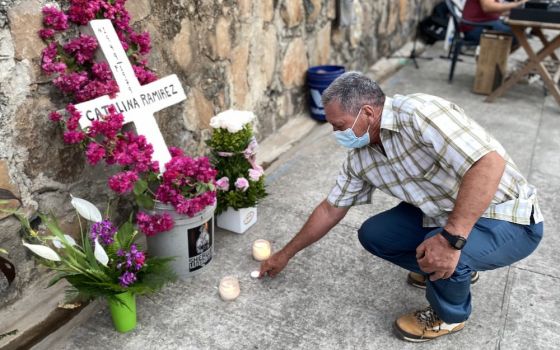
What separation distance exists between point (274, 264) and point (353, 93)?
3.07 ft

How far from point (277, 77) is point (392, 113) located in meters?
2.21

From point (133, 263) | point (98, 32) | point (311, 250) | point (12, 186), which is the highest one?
point (98, 32)

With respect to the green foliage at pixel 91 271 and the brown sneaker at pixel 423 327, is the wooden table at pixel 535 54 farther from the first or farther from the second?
the green foliage at pixel 91 271

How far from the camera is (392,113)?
198 cm

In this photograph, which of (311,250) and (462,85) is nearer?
(311,250)

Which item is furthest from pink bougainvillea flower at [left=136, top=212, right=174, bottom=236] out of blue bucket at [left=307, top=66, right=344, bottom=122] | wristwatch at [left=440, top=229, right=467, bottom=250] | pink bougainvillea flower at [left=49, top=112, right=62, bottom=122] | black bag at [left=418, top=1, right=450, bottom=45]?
black bag at [left=418, top=1, right=450, bottom=45]

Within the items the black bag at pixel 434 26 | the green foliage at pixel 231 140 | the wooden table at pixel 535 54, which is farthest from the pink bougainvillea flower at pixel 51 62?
the black bag at pixel 434 26

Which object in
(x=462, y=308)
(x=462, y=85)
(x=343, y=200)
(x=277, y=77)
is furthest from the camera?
(x=462, y=85)

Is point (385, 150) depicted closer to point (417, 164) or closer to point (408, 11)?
point (417, 164)

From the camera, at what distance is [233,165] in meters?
2.86

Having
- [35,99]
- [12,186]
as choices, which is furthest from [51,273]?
[35,99]

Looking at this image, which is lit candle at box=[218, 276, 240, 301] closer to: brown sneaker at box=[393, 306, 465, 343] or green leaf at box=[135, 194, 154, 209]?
green leaf at box=[135, 194, 154, 209]

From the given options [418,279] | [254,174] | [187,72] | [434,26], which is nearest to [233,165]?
[254,174]

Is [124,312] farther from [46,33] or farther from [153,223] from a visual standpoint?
[46,33]
